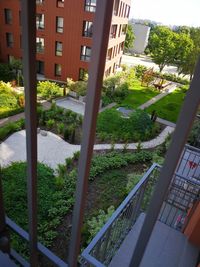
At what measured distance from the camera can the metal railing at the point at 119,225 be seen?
304 centimetres

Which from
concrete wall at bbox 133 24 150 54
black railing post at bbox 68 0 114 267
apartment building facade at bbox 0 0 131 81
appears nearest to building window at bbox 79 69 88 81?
apartment building facade at bbox 0 0 131 81

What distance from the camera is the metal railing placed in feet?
9.96

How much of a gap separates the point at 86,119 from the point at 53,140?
31.2 ft

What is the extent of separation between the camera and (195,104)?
740 millimetres

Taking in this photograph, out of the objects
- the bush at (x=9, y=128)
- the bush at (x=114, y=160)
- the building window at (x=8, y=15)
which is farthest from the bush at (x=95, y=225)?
the building window at (x=8, y=15)

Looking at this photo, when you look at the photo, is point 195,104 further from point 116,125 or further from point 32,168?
point 116,125

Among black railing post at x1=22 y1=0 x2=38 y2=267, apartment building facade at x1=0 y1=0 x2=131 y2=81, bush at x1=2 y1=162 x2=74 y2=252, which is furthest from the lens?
apartment building facade at x1=0 y1=0 x2=131 y2=81

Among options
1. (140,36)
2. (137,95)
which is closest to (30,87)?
(137,95)

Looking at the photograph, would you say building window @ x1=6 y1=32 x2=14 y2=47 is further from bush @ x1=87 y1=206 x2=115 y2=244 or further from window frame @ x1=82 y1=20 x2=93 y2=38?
bush @ x1=87 y1=206 x2=115 y2=244

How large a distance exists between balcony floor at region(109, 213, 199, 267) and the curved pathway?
4.92 meters

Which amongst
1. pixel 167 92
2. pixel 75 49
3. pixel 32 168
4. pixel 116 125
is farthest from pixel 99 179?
pixel 167 92

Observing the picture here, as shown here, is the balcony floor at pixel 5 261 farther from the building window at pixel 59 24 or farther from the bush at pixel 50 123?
the building window at pixel 59 24

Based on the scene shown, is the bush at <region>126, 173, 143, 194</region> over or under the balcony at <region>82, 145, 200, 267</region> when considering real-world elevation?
under

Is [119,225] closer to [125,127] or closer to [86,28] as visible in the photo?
[125,127]
